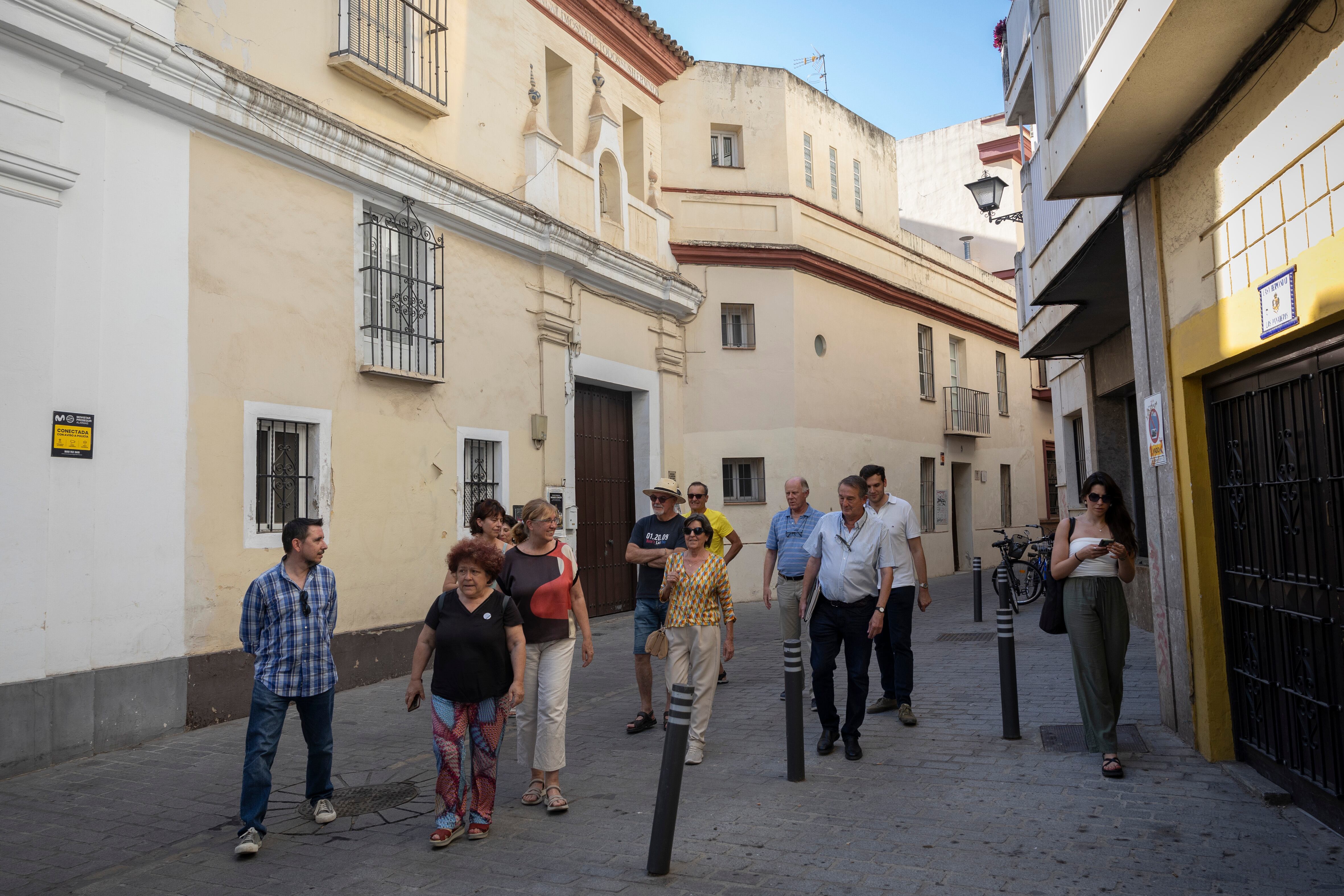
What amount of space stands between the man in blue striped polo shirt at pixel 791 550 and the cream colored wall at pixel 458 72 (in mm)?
5856

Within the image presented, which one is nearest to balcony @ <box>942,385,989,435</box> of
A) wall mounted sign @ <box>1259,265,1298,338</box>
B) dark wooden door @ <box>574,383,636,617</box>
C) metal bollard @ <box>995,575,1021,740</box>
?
dark wooden door @ <box>574,383,636,617</box>

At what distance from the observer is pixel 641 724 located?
7441 mm

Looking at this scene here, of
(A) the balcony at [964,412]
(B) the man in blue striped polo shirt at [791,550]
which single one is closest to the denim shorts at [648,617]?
(B) the man in blue striped polo shirt at [791,550]

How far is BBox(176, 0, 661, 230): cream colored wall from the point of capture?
8.87 metres

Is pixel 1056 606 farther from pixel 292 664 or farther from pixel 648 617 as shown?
pixel 292 664

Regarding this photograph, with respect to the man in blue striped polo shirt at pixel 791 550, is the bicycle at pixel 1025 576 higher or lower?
lower

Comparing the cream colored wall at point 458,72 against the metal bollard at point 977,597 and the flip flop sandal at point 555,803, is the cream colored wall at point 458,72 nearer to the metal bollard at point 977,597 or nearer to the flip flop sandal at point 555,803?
the flip flop sandal at point 555,803

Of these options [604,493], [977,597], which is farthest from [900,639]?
[604,493]

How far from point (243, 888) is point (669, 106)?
49.7 ft

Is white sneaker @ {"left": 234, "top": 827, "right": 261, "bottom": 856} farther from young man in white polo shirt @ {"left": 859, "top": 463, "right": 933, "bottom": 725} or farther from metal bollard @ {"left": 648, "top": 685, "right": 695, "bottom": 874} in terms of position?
young man in white polo shirt @ {"left": 859, "top": 463, "right": 933, "bottom": 725}

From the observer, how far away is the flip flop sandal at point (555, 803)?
17.8 ft

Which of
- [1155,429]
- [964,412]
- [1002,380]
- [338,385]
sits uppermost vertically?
[1002,380]

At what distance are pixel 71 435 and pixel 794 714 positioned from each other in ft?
17.5

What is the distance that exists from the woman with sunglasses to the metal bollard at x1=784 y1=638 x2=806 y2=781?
1.70 m
